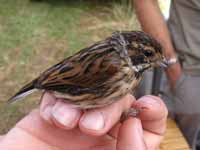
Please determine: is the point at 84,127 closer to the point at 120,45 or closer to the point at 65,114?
the point at 65,114

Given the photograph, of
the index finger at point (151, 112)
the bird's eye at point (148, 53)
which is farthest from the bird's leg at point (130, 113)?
the bird's eye at point (148, 53)

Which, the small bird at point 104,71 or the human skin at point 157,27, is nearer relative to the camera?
the small bird at point 104,71

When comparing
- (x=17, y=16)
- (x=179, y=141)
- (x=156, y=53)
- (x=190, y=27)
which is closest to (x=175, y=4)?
(x=190, y=27)

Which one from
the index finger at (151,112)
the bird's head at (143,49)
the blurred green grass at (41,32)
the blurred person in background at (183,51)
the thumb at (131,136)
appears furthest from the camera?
the blurred green grass at (41,32)

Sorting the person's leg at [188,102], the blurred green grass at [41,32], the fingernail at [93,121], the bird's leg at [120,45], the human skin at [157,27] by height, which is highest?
the bird's leg at [120,45]

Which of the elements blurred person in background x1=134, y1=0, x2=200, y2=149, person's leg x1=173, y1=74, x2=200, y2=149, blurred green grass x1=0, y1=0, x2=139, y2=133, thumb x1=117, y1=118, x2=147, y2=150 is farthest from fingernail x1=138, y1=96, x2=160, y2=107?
blurred green grass x1=0, y1=0, x2=139, y2=133

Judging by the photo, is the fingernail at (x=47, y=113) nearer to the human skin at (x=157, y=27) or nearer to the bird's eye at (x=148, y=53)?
the bird's eye at (x=148, y=53)

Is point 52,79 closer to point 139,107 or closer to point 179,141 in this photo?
point 139,107
